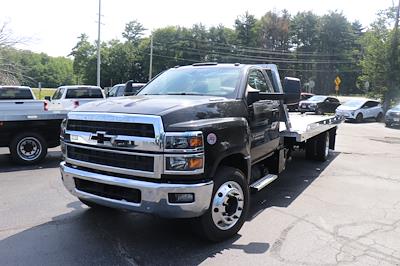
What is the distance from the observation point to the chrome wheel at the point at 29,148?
9359mm

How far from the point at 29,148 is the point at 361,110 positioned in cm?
2412

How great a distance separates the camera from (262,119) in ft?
19.2

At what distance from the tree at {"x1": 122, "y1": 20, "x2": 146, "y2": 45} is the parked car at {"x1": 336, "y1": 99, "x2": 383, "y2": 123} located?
81.8 m

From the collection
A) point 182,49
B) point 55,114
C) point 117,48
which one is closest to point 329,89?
point 182,49

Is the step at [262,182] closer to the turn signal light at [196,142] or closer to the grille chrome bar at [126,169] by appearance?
the turn signal light at [196,142]

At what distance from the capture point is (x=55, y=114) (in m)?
9.61

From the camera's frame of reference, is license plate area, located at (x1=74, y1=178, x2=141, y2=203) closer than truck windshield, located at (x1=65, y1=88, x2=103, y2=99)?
Yes

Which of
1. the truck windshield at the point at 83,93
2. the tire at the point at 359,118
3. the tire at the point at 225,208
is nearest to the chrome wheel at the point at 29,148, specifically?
the tire at the point at 225,208

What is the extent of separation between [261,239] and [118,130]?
212cm

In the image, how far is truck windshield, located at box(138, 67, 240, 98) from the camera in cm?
550

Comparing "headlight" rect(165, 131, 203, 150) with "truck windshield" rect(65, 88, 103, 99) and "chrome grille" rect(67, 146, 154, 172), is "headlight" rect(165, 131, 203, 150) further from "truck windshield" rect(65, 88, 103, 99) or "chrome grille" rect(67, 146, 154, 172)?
"truck windshield" rect(65, 88, 103, 99)

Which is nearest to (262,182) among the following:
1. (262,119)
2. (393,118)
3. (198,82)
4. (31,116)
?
(262,119)

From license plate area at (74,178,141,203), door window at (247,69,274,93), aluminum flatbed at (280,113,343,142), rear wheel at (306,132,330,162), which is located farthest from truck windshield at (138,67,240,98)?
rear wheel at (306,132,330,162)

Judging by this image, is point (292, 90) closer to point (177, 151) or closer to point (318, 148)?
point (177, 151)
